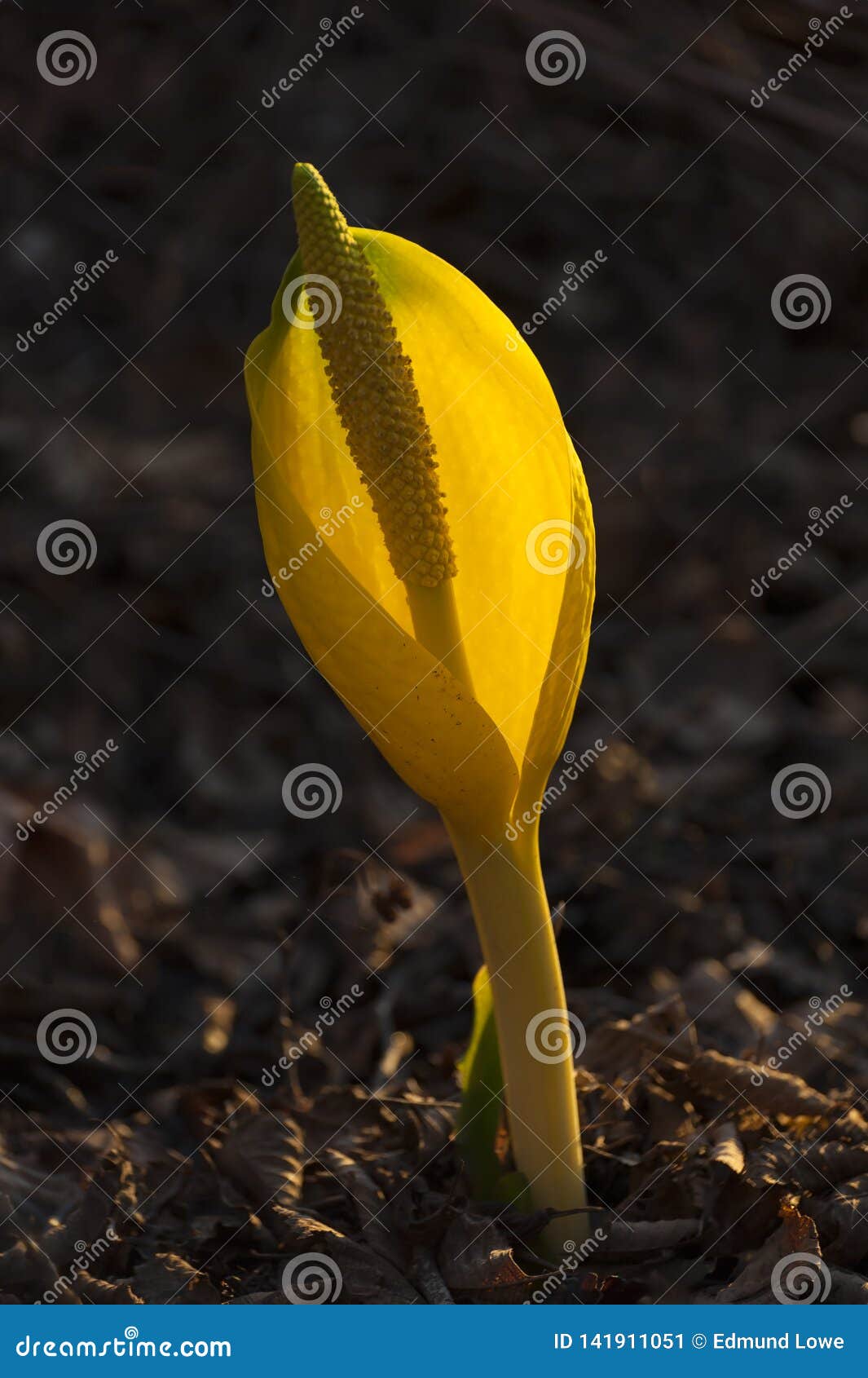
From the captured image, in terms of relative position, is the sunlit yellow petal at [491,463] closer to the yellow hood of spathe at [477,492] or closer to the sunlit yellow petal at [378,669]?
the yellow hood of spathe at [477,492]

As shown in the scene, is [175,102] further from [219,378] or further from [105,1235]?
[105,1235]

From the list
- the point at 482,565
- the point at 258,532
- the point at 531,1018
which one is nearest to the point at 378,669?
the point at 482,565

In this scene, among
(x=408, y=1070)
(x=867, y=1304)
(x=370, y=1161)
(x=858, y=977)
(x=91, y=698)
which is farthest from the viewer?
(x=91, y=698)

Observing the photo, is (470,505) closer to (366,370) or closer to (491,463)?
(491,463)

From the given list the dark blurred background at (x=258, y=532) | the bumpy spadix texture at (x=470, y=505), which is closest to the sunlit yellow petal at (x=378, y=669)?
the bumpy spadix texture at (x=470, y=505)

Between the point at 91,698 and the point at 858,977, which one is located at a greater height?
the point at 858,977

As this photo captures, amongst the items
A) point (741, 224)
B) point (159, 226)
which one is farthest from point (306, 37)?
point (741, 224)

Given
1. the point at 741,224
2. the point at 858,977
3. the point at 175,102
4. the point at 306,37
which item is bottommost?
the point at 858,977
